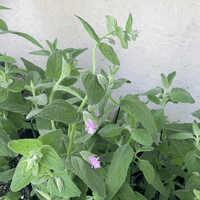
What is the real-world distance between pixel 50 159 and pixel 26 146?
37 millimetres

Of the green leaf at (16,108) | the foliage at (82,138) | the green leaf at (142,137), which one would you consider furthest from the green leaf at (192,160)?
the green leaf at (16,108)

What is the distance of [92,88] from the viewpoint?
25 cm

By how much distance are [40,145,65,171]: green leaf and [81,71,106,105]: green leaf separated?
0.09m

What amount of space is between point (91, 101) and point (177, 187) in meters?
0.44

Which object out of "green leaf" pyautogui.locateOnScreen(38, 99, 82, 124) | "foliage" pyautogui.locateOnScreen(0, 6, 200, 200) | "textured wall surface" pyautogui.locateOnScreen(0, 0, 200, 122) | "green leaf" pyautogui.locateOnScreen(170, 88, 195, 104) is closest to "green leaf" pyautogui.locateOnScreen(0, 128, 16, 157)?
"foliage" pyautogui.locateOnScreen(0, 6, 200, 200)

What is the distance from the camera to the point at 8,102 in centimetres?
42

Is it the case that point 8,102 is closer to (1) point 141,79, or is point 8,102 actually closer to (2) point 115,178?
(2) point 115,178

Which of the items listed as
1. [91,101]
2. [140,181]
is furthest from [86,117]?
[140,181]

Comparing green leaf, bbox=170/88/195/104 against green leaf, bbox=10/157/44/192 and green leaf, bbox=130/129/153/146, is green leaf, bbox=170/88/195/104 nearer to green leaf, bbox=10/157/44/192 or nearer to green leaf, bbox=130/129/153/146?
green leaf, bbox=130/129/153/146

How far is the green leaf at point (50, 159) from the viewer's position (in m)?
0.26

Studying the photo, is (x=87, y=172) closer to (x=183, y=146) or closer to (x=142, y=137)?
(x=142, y=137)

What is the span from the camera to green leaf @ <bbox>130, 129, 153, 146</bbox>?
1.15 feet

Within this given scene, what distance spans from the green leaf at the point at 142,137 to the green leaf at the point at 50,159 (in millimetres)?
154

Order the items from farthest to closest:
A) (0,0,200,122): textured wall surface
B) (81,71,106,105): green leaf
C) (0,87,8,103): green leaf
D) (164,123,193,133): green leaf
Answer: (0,0,200,122): textured wall surface
(164,123,193,133): green leaf
(0,87,8,103): green leaf
(81,71,106,105): green leaf
